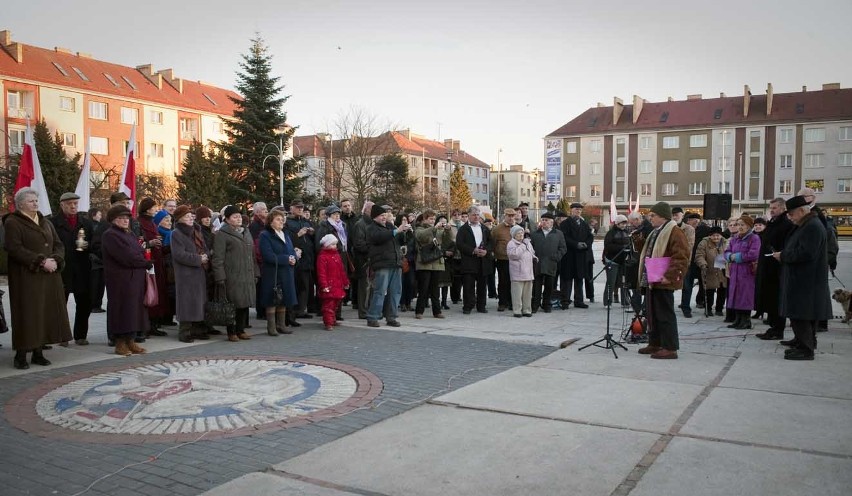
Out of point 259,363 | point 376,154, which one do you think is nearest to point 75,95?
point 376,154

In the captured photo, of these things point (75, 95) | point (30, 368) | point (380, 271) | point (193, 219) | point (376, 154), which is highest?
point (75, 95)

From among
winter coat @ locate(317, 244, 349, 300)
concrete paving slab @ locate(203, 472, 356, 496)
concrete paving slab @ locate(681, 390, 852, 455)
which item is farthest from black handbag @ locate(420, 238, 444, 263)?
concrete paving slab @ locate(203, 472, 356, 496)

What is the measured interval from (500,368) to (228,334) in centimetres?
417

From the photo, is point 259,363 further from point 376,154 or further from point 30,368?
point 376,154

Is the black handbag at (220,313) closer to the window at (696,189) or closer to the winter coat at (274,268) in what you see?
the winter coat at (274,268)

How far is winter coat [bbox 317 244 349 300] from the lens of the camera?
10.6 m

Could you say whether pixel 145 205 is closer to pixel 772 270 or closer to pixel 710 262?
pixel 772 270

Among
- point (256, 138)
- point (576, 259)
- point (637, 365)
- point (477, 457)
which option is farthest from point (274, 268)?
point (256, 138)

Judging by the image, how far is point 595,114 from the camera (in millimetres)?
85062

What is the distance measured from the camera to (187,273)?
9102 mm

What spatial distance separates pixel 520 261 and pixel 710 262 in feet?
11.6

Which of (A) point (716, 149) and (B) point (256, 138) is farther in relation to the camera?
(A) point (716, 149)

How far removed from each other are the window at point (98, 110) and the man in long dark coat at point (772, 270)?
60.1m

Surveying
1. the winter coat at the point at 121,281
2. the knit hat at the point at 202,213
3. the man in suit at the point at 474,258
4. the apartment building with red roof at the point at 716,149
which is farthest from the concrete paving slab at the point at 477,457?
the apartment building with red roof at the point at 716,149
